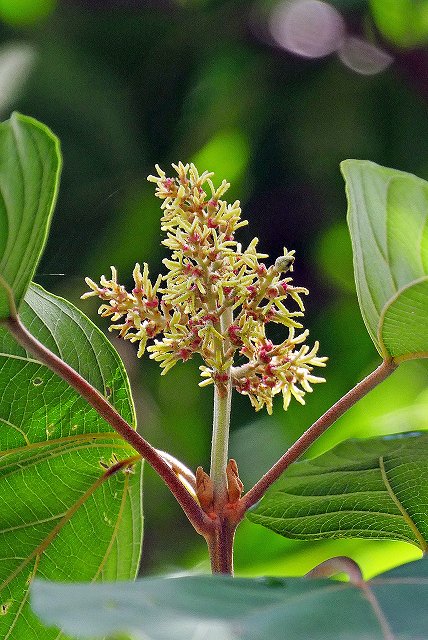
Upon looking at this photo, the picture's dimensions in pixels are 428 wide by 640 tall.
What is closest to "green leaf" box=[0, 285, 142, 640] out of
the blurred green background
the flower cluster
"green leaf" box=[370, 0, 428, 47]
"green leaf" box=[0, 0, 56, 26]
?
the flower cluster

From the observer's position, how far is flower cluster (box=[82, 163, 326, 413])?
80 centimetres

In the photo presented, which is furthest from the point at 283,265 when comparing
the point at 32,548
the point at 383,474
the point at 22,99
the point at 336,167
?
the point at 22,99

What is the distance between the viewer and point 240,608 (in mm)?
533

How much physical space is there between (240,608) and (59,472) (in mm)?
471

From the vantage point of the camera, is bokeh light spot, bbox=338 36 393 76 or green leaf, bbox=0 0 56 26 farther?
green leaf, bbox=0 0 56 26

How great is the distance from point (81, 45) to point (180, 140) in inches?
20.1

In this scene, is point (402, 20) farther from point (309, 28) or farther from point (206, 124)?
point (206, 124)

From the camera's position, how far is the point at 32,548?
3.22 ft

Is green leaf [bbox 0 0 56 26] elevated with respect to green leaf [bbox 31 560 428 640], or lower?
lower

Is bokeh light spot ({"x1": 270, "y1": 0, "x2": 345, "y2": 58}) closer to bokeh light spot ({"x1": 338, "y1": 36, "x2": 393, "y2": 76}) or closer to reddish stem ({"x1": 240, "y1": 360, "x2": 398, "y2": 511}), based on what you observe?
bokeh light spot ({"x1": 338, "y1": 36, "x2": 393, "y2": 76})

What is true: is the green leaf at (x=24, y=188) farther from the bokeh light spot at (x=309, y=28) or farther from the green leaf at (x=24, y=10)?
the green leaf at (x=24, y=10)

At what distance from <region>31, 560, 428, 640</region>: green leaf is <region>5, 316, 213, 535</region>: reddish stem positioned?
162 millimetres

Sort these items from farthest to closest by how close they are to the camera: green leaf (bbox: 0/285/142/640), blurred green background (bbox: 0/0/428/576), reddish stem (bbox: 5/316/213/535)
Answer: blurred green background (bbox: 0/0/428/576), green leaf (bbox: 0/285/142/640), reddish stem (bbox: 5/316/213/535)

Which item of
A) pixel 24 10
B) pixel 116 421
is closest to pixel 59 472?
pixel 116 421
